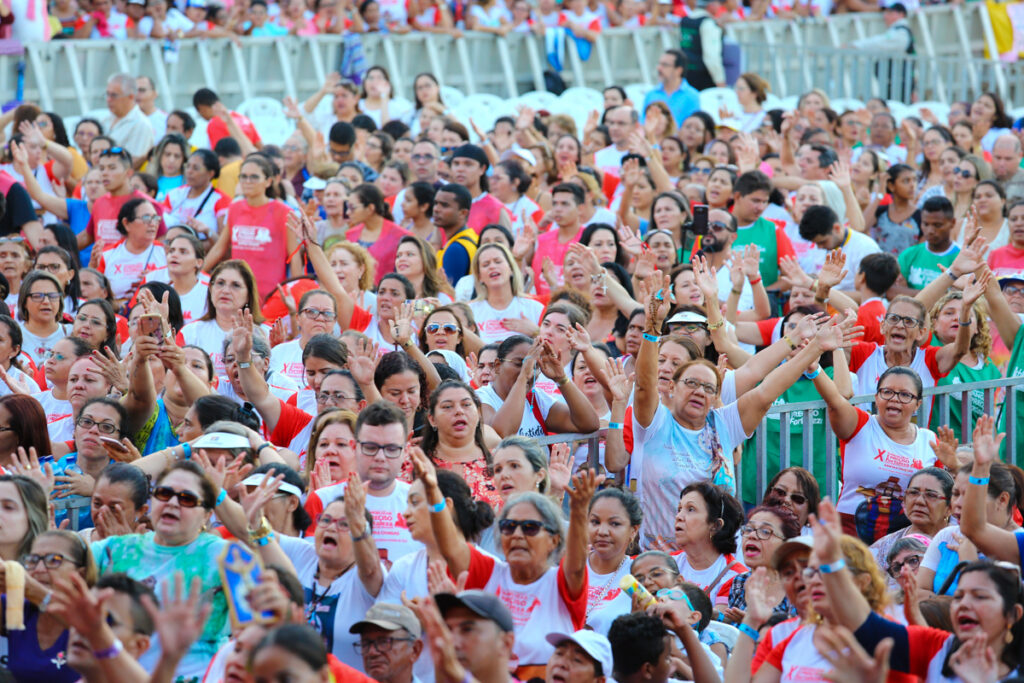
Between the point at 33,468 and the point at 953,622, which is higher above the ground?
the point at 33,468

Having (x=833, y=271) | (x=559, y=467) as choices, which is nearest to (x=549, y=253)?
(x=833, y=271)

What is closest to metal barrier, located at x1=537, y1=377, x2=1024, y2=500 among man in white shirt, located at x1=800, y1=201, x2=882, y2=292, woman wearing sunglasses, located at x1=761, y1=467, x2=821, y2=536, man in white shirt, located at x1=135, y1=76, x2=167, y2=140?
woman wearing sunglasses, located at x1=761, y1=467, x2=821, y2=536

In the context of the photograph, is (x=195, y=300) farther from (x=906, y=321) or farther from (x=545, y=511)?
(x=545, y=511)

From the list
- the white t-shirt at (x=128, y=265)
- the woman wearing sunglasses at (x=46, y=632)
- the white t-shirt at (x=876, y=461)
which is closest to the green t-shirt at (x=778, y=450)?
the white t-shirt at (x=876, y=461)

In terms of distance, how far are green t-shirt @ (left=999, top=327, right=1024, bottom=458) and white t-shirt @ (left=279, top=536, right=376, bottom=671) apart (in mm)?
4286

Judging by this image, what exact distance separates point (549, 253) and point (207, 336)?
2.85 meters

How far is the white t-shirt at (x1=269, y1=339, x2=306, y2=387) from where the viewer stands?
29.1 feet

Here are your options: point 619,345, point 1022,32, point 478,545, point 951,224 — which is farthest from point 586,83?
point 478,545

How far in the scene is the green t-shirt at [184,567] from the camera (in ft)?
16.9

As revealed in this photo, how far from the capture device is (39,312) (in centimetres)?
895

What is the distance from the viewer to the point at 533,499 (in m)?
5.85

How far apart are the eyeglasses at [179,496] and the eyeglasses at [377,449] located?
0.97 m

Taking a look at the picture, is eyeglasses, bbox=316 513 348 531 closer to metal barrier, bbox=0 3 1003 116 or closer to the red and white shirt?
the red and white shirt

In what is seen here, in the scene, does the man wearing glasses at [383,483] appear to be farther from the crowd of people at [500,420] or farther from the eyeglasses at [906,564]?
the eyeglasses at [906,564]
